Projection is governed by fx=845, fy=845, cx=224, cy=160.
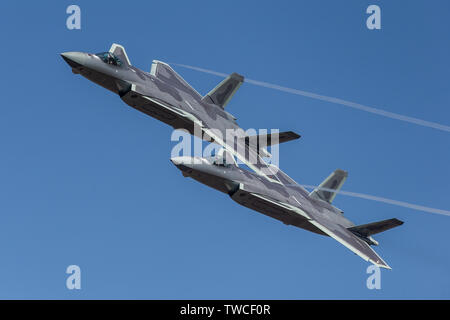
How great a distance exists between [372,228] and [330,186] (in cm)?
871

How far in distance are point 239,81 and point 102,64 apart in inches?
576

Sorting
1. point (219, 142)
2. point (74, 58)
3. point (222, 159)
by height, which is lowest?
point (222, 159)

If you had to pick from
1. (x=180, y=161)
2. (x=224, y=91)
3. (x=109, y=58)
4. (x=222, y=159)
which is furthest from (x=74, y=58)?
(x=224, y=91)

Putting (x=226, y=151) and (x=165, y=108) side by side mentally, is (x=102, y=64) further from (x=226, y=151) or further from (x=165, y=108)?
(x=226, y=151)

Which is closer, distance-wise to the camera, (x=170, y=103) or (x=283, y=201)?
(x=283, y=201)

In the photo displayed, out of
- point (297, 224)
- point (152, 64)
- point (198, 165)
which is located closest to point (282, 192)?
point (297, 224)

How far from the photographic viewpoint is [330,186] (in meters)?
80.4

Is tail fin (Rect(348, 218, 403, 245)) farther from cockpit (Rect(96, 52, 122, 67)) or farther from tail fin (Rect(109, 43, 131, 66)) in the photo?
tail fin (Rect(109, 43, 131, 66))

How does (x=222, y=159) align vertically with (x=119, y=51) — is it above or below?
below

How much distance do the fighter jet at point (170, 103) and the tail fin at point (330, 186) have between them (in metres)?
7.12

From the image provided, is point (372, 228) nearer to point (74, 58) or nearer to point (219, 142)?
point (219, 142)

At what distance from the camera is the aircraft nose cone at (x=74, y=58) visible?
2717 inches

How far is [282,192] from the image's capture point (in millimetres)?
70312

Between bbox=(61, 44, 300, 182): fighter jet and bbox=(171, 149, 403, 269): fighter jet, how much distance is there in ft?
8.66
